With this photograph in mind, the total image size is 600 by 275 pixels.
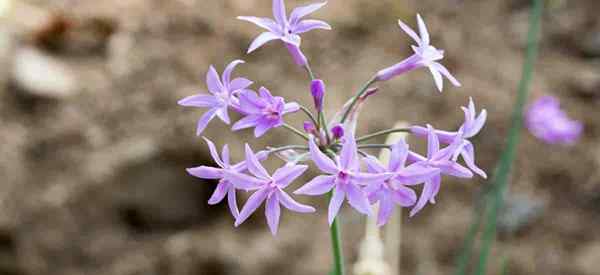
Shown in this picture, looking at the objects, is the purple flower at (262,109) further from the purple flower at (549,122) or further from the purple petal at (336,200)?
the purple flower at (549,122)

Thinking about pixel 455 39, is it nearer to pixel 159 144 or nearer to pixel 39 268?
pixel 159 144

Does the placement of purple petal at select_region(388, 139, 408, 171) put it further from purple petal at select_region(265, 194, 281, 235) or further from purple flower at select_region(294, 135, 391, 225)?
purple petal at select_region(265, 194, 281, 235)

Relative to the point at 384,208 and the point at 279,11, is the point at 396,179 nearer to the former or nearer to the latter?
the point at 384,208

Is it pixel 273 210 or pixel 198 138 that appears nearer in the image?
pixel 273 210

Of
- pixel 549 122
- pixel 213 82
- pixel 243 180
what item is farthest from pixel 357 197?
pixel 549 122

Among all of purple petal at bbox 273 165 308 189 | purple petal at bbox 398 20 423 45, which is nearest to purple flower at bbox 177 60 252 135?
purple petal at bbox 273 165 308 189

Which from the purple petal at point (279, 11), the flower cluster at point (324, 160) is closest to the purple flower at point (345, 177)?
the flower cluster at point (324, 160)
